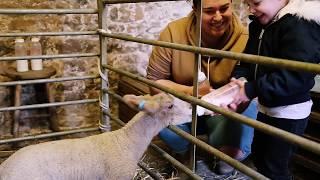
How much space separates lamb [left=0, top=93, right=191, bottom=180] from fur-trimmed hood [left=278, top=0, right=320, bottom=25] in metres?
0.52

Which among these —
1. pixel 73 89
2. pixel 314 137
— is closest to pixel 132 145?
pixel 314 137

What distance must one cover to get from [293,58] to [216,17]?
63cm

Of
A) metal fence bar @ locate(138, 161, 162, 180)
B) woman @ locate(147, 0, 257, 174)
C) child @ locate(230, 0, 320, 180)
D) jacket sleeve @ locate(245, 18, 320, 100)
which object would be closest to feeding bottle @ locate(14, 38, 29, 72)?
woman @ locate(147, 0, 257, 174)

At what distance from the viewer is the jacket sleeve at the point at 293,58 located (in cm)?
130

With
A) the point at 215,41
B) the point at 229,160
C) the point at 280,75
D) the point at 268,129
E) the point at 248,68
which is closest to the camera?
the point at 268,129

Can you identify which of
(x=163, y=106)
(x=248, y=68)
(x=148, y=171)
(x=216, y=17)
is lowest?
(x=148, y=171)

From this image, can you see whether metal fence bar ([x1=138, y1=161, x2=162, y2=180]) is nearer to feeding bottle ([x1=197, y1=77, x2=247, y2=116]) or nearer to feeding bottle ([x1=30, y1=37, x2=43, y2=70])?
feeding bottle ([x1=197, y1=77, x2=247, y2=116])

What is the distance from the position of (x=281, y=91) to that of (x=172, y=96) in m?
0.40

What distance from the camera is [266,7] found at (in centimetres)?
147

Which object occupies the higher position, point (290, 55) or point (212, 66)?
point (290, 55)

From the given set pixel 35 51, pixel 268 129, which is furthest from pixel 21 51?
pixel 268 129

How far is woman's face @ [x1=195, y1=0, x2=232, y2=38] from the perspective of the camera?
1854 millimetres

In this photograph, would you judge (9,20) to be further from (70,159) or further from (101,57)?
(70,159)

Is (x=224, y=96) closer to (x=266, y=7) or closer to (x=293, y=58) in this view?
(x=293, y=58)
